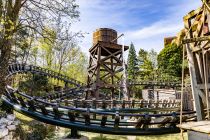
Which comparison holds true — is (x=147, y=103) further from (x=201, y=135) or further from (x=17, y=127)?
(x=201, y=135)

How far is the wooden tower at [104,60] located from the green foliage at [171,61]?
15897mm

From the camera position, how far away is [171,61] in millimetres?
33375

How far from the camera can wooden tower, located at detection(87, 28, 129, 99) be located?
16.7m

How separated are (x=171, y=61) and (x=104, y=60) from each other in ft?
63.7

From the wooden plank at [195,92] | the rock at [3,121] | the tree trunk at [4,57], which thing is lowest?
the rock at [3,121]

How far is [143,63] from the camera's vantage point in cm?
4756

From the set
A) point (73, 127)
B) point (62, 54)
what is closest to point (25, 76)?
point (62, 54)

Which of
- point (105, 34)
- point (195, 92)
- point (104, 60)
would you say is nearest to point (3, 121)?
point (195, 92)

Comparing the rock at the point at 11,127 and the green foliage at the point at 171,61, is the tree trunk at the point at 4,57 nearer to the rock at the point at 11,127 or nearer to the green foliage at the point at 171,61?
the rock at the point at 11,127

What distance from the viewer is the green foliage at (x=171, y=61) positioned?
32694 millimetres

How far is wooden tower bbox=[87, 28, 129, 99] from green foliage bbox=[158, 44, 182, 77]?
15897mm

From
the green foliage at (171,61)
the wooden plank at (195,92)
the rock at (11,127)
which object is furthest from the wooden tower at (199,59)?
the green foliage at (171,61)

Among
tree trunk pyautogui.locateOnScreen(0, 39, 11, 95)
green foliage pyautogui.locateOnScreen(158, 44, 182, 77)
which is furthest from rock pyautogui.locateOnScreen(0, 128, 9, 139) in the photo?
green foliage pyautogui.locateOnScreen(158, 44, 182, 77)

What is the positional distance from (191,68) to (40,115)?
5.41 m
